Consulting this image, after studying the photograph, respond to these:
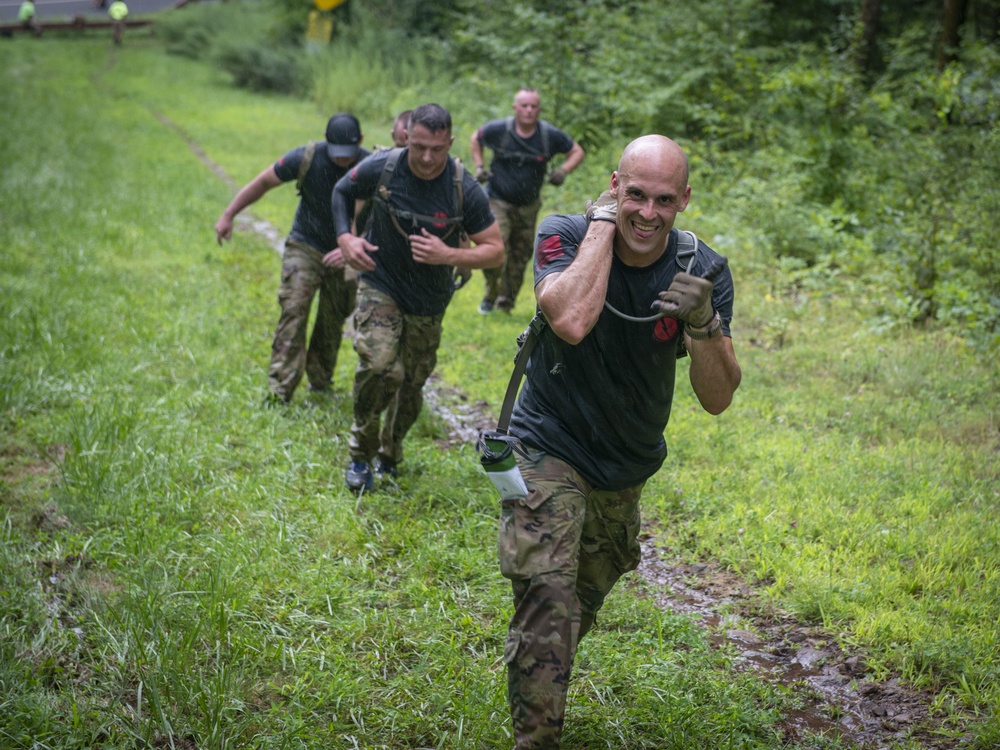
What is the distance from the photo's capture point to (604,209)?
330 cm

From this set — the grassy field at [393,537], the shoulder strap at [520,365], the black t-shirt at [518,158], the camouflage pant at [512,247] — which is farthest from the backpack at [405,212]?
the black t-shirt at [518,158]

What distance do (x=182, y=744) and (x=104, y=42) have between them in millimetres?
46649

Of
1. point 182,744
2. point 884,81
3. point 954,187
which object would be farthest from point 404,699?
point 884,81

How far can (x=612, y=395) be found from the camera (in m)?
3.48

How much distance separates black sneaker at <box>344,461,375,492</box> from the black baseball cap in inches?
94.8

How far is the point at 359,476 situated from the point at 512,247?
4776 mm

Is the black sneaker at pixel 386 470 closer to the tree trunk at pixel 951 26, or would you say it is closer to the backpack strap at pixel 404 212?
the backpack strap at pixel 404 212

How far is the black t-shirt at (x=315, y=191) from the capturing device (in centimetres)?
705

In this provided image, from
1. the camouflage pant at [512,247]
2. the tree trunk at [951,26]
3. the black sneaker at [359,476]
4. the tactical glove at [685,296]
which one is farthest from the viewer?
the tree trunk at [951,26]

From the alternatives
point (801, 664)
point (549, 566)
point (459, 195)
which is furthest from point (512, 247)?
point (549, 566)

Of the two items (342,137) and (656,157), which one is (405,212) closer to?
(342,137)

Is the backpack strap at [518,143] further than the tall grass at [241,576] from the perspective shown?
Yes

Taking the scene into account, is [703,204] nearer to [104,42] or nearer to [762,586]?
[762,586]

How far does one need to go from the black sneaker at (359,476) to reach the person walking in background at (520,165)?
4.47 m
